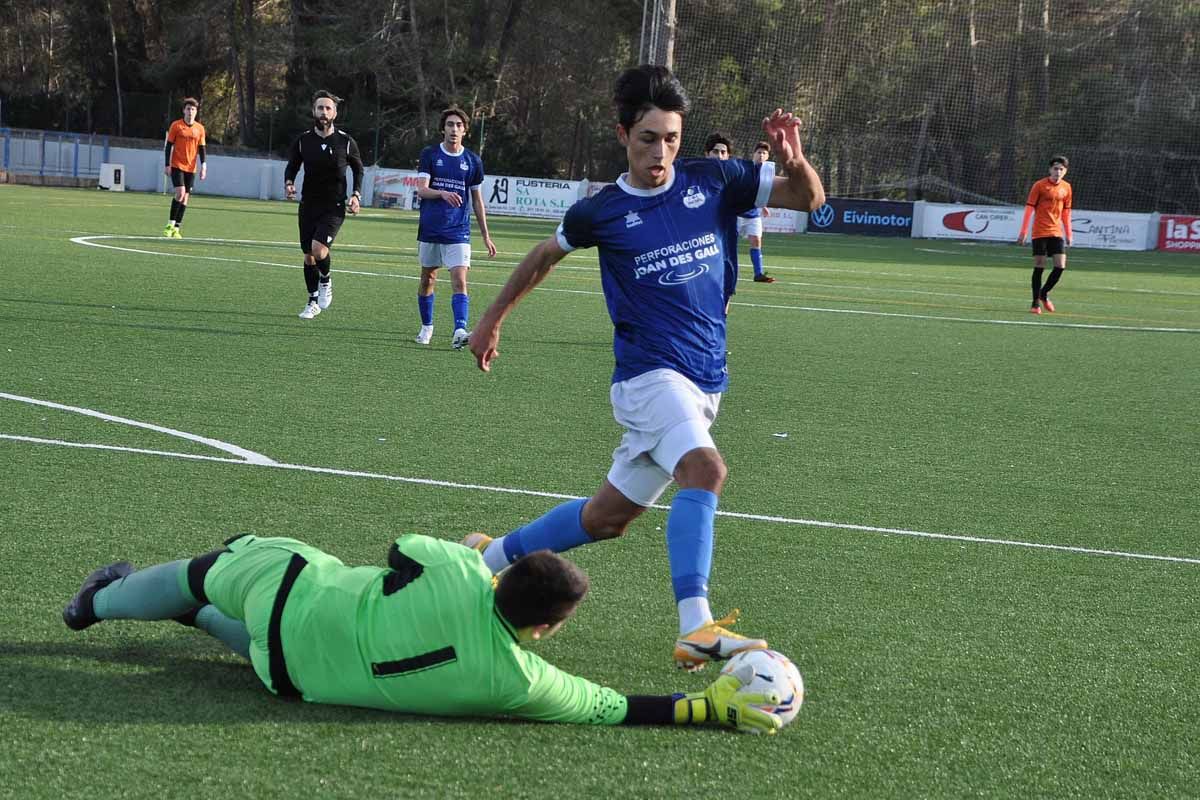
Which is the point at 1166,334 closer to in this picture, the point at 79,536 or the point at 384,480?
the point at 384,480

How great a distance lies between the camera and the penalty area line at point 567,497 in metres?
6.38

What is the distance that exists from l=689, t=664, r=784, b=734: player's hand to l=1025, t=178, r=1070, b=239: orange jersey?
658 inches

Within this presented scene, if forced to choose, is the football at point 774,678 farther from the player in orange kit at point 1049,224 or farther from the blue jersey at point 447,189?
the player in orange kit at point 1049,224

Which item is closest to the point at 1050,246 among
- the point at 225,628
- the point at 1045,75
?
the point at 225,628

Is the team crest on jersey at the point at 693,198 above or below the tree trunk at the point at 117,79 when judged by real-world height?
below

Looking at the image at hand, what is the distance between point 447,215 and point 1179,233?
33.1 metres

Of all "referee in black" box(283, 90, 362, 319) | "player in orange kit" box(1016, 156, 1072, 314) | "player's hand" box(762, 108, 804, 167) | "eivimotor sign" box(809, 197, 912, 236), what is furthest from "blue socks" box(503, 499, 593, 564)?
"eivimotor sign" box(809, 197, 912, 236)

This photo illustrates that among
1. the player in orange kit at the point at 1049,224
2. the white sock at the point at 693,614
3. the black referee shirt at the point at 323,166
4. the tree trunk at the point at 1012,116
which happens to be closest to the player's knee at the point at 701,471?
the white sock at the point at 693,614

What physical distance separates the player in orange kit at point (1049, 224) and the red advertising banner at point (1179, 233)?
23.5 meters

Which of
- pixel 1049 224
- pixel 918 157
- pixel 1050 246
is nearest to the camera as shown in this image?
pixel 1050 246

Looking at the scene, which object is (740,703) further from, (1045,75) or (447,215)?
(1045,75)

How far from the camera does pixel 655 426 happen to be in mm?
4684

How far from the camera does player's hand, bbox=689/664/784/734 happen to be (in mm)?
3957

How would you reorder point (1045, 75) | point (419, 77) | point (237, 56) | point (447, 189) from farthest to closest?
1. point (237, 56)
2. point (419, 77)
3. point (1045, 75)
4. point (447, 189)
